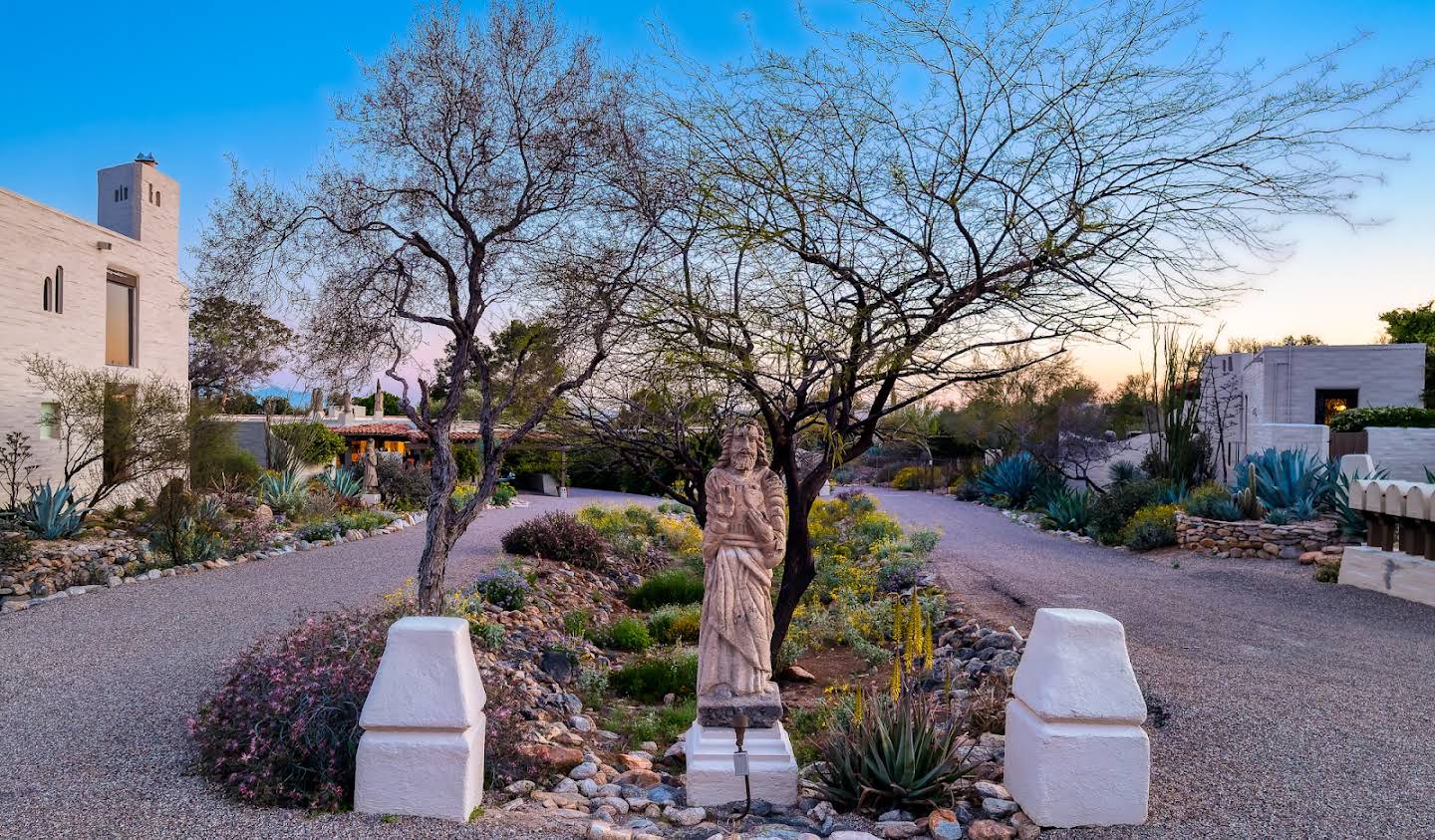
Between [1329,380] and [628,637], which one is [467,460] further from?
[1329,380]

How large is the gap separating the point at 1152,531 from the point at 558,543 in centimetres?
1055

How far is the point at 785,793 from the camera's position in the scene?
4855mm

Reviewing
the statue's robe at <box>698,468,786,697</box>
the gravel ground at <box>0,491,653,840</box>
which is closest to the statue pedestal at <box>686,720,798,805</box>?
the statue's robe at <box>698,468,786,697</box>

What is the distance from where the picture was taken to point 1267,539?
14.1 m

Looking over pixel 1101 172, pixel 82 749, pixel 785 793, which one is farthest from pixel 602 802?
pixel 1101 172

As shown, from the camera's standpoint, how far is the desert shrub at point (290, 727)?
171 inches

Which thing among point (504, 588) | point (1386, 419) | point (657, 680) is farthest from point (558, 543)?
point (1386, 419)

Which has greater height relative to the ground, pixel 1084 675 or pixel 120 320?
pixel 120 320

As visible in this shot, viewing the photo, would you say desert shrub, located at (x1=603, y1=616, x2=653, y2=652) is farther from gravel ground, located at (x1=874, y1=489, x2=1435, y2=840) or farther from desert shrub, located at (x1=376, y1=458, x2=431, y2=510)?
Answer: desert shrub, located at (x1=376, y1=458, x2=431, y2=510)

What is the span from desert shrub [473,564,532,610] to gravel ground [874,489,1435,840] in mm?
5405

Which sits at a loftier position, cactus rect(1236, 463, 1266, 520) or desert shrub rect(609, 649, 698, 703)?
cactus rect(1236, 463, 1266, 520)

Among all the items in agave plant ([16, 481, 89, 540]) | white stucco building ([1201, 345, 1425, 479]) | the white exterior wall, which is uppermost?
white stucco building ([1201, 345, 1425, 479])

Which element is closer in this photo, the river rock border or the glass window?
the river rock border

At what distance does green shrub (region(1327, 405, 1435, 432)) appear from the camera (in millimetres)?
17641
